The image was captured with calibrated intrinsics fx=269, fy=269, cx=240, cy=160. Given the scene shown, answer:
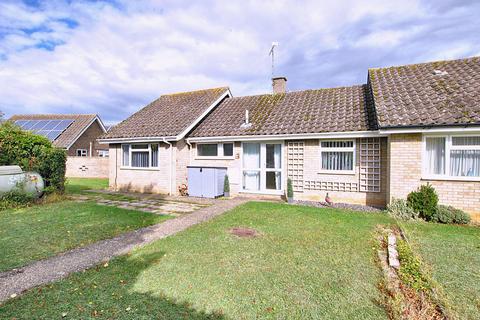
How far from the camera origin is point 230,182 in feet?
45.5

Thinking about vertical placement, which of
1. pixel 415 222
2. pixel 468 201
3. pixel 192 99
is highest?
pixel 192 99

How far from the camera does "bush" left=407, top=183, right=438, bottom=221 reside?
8.98 m

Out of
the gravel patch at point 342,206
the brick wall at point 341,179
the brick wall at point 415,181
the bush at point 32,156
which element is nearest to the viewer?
the brick wall at point 415,181

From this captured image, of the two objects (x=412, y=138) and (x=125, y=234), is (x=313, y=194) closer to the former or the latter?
(x=412, y=138)

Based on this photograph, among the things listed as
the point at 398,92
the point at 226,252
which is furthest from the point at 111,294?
the point at 398,92

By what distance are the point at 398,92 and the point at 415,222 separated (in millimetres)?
5672

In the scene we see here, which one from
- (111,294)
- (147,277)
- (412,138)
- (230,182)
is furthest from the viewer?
(230,182)

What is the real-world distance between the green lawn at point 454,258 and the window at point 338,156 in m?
3.65

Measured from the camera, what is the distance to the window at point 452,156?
9039 millimetres

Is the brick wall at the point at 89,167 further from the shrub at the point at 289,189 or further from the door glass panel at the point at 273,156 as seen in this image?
the shrub at the point at 289,189

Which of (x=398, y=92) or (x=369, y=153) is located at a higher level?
(x=398, y=92)

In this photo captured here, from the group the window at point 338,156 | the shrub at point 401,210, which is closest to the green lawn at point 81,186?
the window at point 338,156

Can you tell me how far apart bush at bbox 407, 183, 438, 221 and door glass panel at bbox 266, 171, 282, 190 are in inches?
215

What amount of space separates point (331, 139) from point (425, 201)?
166 inches
